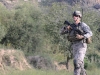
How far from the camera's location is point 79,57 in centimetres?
776

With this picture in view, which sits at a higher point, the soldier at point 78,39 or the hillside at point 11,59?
the soldier at point 78,39

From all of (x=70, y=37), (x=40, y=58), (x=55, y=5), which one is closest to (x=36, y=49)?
(x=55, y=5)

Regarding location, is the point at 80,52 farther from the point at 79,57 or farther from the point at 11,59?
the point at 11,59

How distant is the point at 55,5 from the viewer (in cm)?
4394

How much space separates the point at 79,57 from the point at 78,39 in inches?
16.8

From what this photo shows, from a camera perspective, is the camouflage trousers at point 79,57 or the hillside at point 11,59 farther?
the hillside at point 11,59

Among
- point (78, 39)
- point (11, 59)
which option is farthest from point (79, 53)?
point (11, 59)

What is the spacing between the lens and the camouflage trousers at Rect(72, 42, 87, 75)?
25.2ft

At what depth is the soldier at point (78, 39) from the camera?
771 cm

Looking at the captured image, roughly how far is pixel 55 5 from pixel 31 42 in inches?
290

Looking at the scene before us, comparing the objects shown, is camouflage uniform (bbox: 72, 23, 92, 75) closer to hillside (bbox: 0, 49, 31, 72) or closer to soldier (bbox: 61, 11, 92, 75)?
soldier (bbox: 61, 11, 92, 75)

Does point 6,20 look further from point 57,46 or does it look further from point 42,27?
point 57,46

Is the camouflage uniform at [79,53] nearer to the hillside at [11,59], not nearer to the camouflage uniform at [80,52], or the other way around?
the camouflage uniform at [80,52]

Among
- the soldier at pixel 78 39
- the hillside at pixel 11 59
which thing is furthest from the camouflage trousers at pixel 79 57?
the hillside at pixel 11 59
